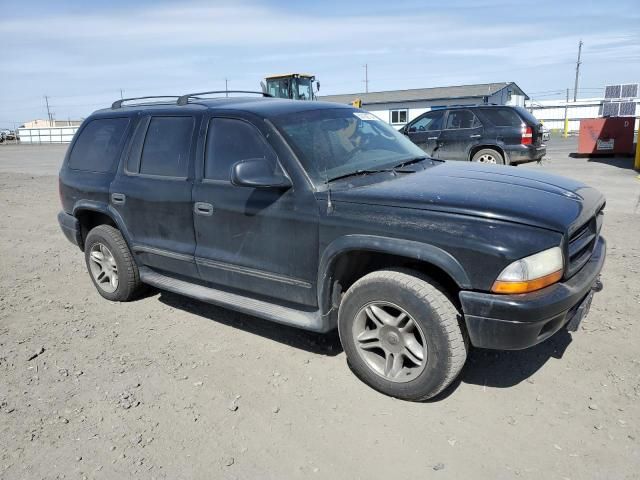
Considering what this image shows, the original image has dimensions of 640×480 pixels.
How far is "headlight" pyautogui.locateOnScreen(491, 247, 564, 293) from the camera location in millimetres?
2625

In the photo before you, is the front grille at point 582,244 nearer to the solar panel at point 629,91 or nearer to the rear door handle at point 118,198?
the rear door handle at point 118,198

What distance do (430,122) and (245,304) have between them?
9725 mm

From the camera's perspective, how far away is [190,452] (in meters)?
2.76

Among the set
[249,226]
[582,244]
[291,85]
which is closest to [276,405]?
[249,226]

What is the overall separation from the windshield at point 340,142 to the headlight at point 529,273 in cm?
131

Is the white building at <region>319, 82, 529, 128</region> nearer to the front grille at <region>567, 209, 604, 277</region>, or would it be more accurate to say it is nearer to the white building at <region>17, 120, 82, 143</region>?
the white building at <region>17, 120, 82, 143</region>

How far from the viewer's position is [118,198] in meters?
4.50

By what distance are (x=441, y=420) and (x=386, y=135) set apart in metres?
2.32

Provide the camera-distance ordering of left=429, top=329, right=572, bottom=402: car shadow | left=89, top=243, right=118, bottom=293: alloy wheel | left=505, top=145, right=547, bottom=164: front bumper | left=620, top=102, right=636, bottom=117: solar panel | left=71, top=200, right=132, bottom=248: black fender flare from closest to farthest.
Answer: left=429, top=329, right=572, bottom=402: car shadow → left=71, top=200, right=132, bottom=248: black fender flare → left=89, top=243, right=118, bottom=293: alloy wheel → left=505, top=145, right=547, bottom=164: front bumper → left=620, top=102, right=636, bottom=117: solar panel

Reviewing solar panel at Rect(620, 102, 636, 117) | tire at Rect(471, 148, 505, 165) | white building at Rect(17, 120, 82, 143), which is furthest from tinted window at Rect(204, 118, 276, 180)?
white building at Rect(17, 120, 82, 143)

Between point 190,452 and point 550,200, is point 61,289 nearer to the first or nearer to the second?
point 190,452

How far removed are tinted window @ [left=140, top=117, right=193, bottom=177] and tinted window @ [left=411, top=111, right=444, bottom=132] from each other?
9.05 m

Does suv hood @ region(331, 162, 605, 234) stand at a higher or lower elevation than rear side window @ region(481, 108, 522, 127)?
lower

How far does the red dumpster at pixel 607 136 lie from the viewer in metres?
16.5
